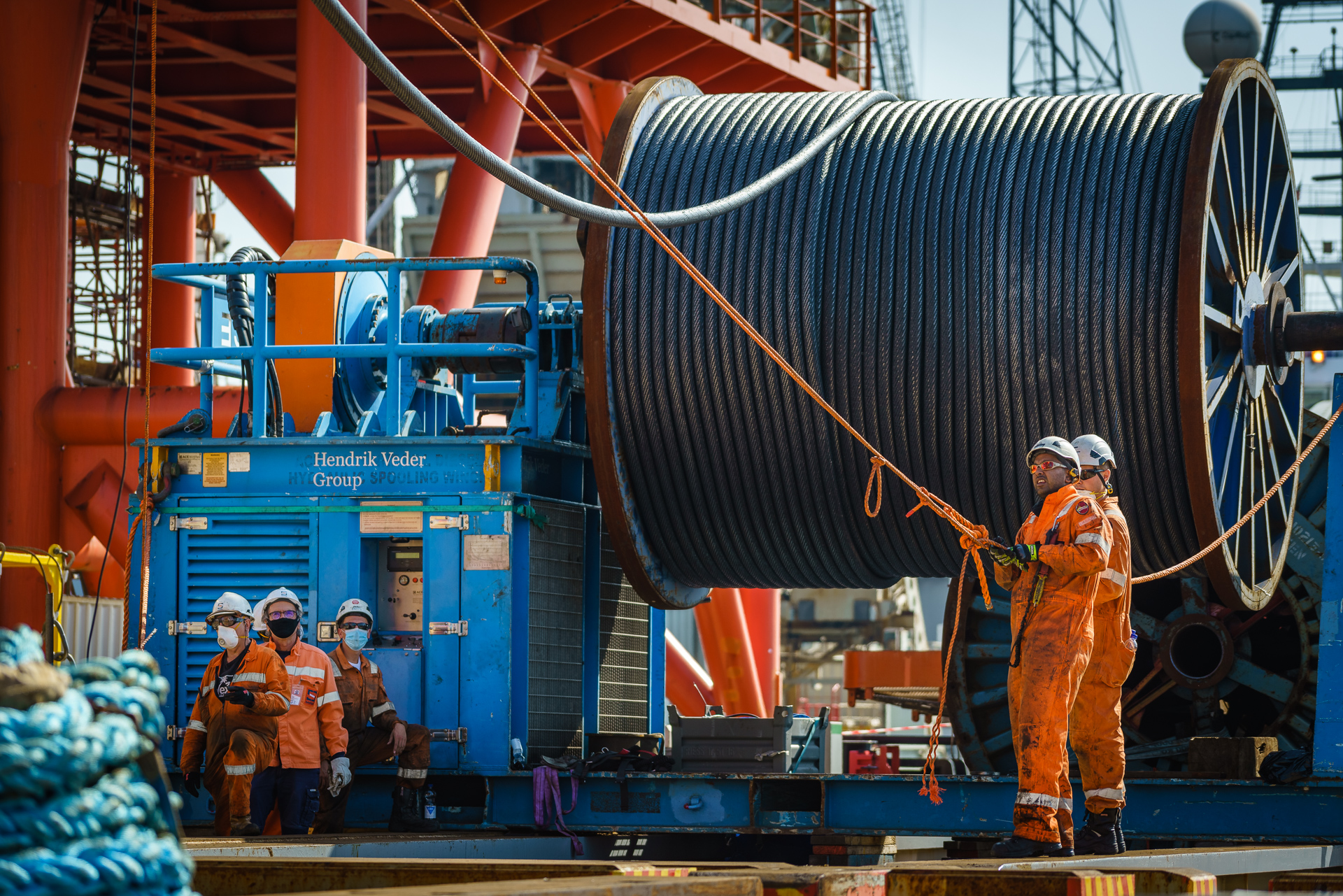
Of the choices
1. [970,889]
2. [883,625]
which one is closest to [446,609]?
[970,889]

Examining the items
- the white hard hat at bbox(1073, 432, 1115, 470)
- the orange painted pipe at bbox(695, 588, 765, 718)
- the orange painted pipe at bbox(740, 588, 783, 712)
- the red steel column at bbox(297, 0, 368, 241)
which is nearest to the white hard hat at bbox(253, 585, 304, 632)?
the white hard hat at bbox(1073, 432, 1115, 470)

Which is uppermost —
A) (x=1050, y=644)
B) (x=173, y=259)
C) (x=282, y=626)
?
(x=173, y=259)

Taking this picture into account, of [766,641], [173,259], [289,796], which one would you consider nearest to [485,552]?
[289,796]

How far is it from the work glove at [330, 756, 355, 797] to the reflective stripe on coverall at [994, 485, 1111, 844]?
3.14 m

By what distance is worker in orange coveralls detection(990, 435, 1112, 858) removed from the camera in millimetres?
6254

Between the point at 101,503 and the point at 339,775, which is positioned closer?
the point at 339,775

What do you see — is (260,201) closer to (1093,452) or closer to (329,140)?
(329,140)

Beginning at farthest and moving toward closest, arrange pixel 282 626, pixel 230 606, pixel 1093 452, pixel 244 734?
pixel 230 606, pixel 282 626, pixel 244 734, pixel 1093 452

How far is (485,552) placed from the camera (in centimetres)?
837

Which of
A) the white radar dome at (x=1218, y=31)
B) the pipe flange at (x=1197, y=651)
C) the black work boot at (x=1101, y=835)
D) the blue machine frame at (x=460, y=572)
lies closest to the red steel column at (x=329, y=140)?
the blue machine frame at (x=460, y=572)

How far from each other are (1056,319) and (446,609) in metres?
3.11

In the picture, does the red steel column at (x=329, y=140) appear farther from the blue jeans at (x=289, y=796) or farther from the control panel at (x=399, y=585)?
the blue jeans at (x=289, y=796)

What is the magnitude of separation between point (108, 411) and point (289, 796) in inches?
264

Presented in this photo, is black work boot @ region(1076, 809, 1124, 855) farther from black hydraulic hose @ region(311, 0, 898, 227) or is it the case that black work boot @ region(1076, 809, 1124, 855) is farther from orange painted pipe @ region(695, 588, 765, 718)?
orange painted pipe @ region(695, 588, 765, 718)
